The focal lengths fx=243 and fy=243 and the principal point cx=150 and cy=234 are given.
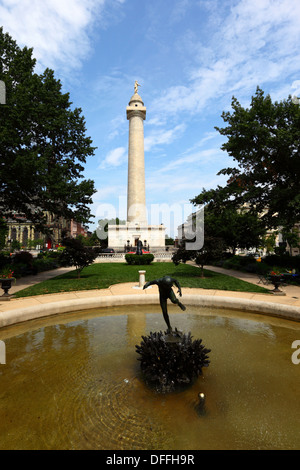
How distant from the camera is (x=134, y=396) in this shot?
371cm

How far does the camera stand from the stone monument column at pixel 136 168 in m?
47.6

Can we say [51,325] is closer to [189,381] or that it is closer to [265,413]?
[189,381]

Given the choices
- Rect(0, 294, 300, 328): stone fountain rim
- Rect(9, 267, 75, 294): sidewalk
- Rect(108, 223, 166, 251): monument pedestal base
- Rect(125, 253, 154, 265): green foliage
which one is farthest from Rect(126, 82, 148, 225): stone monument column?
Rect(0, 294, 300, 328): stone fountain rim

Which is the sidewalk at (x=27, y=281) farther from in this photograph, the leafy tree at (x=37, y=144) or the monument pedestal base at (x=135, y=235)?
the monument pedestal base at (x=135, y=235)

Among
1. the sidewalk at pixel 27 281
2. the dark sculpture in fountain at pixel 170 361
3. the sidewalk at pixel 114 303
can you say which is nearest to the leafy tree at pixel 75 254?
the sidewalk at pixel 27 281

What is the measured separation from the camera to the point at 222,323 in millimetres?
7250

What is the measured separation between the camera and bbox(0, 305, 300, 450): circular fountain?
287cm

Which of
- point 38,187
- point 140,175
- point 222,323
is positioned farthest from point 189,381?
point 140,175

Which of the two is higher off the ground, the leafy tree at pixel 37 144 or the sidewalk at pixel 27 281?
the leafy tree at pixel 37 144

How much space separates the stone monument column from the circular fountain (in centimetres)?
4219

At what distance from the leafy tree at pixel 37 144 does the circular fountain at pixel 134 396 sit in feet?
38.9

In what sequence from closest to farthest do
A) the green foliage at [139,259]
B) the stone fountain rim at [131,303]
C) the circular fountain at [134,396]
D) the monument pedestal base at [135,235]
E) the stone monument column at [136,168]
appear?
1. the circular fountain at [134,396]
2. the stone fountain rim at [131,303]
3. the green foliage at [139,259]
4. the stone monument column at [136,168]
5. the monument pedestal base at [135,235]

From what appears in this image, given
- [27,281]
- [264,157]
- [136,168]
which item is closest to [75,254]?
[27,281]

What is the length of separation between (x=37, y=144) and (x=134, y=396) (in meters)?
19.9
